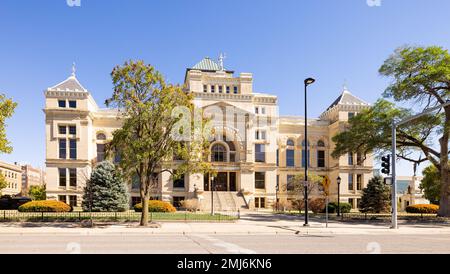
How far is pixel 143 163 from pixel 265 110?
34316 mm

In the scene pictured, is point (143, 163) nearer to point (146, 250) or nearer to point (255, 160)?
point (146, 250)

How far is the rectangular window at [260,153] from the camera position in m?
53.4

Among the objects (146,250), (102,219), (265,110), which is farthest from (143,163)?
(265,110)

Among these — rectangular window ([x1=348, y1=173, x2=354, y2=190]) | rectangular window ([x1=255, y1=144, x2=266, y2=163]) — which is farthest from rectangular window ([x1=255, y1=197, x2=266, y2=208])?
rectangular window ([x1=348, y1=173, x2=354, y2=190])

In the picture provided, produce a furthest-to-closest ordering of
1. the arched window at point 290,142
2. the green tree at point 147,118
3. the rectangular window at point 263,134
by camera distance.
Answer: the arched window at point 290,142 → the rectangular window at point 263,134 → the green tree at point 147,118

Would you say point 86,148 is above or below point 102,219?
above

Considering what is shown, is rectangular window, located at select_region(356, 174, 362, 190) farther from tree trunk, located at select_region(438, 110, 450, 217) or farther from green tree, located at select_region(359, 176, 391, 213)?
tree trunk, located at select_region(438, 110, 450, 217)

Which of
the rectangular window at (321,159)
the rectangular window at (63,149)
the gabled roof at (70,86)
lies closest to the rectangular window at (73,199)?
the rectangular window at (63,149)

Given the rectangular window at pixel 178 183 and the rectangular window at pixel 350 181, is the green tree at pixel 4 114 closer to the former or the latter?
the rectangular window at pixel 178 183

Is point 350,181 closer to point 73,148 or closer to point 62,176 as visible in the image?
point 73,148

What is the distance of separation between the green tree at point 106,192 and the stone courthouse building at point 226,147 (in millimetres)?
11581

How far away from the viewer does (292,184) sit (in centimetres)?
5475

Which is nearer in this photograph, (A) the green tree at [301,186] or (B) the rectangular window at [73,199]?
(A) the green tree at [301,186]

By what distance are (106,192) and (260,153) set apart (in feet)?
80.6
